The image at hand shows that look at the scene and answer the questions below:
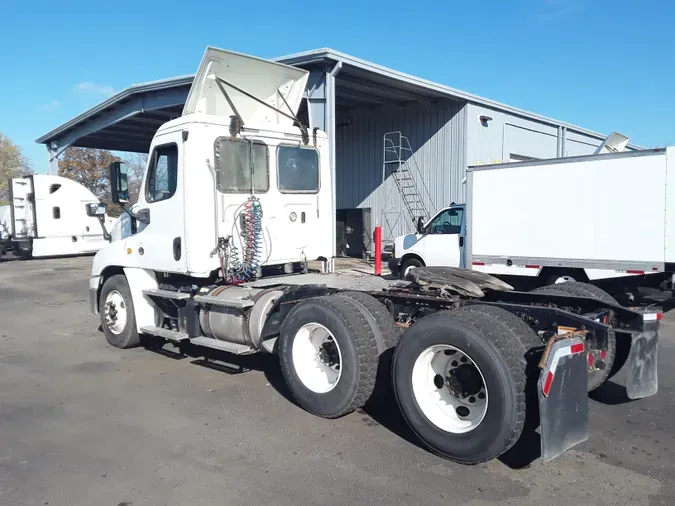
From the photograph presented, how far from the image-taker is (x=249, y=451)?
459 cm

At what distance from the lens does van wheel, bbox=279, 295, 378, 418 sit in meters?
4.94

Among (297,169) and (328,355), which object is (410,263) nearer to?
(297,169)

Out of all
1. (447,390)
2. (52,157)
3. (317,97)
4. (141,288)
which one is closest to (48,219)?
(52,157)

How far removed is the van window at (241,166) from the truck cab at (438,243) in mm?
5991

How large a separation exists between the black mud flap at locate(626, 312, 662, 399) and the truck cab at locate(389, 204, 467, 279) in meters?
7.44

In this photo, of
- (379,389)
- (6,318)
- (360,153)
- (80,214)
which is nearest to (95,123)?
(80,214)

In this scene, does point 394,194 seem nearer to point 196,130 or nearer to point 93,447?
point 196,130

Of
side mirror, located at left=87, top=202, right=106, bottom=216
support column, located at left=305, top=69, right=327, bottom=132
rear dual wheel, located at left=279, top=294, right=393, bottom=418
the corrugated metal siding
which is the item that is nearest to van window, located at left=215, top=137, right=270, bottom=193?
rear dual wheel, located at left=279, top=294, right=393, bottom=418

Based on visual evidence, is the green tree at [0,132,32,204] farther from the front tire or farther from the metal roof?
the front tire

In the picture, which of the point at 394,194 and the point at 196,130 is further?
the point at 394,194

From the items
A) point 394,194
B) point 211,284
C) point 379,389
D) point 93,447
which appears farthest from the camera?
point 394,194

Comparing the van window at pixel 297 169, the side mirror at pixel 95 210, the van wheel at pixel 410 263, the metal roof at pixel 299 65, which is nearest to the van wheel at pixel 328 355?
the van window at pixel 297 169

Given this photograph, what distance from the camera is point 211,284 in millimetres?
7102

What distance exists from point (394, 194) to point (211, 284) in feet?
49.8
